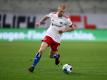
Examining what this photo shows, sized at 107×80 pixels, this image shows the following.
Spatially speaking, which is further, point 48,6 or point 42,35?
point 48,6

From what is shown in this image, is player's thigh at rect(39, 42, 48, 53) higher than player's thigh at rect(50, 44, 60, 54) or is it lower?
higher

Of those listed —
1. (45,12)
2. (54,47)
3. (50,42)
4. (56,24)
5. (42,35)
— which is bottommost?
(42,35)

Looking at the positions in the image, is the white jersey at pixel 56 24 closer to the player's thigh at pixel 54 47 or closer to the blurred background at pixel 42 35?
the player's thigh at pixel 54 47

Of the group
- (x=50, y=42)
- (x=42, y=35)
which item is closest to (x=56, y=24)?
(x=50, y=42)

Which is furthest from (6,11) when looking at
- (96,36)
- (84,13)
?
(96,36)

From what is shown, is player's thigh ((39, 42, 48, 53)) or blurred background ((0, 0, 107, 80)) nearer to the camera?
player's thigh ((39, 42, 48, 53))

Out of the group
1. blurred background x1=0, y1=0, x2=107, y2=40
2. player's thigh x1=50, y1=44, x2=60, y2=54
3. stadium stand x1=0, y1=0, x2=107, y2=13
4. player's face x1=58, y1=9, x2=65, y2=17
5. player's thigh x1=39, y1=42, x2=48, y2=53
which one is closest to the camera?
player's thigh x1=39, y1=42, x2=48, y2=53

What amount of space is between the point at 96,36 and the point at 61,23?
66.6 feet

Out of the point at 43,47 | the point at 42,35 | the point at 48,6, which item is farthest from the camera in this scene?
the point at 48,6

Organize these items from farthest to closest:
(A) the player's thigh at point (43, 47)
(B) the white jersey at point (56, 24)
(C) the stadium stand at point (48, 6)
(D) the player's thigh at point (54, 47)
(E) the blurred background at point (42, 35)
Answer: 1. (C) the stadium stand at point (48, 6)
2. (D) the player's thigh at point (54, 47)
3. (B) the white jersey at point (56, 24)
4. (E) the blurred background at point (42, 35)
5. (A) the player's thigh at point (43, 47)

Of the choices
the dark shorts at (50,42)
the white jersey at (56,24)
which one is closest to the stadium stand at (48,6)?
the dark shorts at (50,42)

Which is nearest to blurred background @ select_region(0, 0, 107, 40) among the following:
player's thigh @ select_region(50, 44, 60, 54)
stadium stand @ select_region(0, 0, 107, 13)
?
stadium stand @ select_region(0, 0, 107, 13)

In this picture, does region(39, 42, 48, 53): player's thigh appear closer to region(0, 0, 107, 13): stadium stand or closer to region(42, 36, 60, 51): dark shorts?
region(42, 36, 60, 51): dark shorts

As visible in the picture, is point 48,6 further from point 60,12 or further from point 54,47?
point 60,12
